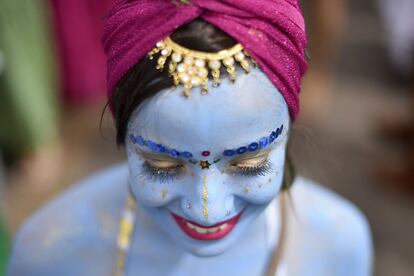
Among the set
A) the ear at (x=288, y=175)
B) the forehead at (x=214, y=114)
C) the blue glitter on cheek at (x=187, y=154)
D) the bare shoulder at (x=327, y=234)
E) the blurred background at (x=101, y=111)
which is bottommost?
the blurred background at (x=101, y=111)

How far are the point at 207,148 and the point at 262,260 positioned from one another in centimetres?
33

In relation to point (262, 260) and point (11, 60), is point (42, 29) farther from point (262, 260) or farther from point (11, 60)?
point (262, 260)

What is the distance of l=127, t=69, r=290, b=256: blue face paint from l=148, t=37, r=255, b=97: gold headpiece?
0.01m

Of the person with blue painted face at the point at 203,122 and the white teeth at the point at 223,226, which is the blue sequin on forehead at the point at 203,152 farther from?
the white teeth at the point at 223,226

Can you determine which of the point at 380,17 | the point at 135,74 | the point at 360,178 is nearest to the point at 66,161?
the point at 360,178

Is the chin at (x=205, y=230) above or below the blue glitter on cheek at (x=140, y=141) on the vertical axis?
below

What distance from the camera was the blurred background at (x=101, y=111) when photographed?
2133 mm

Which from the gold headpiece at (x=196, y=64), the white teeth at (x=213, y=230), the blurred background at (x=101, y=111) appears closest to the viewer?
the gold headpiece at (x=196, y=64)

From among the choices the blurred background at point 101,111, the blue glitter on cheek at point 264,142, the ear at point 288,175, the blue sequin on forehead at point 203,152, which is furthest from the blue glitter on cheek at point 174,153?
the blurred background at point 101,111

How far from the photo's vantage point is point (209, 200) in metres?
0.78

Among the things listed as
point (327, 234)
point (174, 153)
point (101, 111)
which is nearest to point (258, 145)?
point (174, 153)

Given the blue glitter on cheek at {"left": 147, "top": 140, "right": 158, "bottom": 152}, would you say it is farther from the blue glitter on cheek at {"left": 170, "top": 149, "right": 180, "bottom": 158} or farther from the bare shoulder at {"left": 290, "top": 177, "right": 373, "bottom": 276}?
the bare shoulder at {"left": 290, "top": 177, "right": 373, "bottom": 276}

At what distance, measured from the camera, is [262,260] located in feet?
3.34

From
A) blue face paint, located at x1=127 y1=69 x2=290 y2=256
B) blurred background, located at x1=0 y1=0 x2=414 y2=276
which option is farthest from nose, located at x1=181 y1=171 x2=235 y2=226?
blurred background, located at x1=0 y1=0 x2=414 y2=276
